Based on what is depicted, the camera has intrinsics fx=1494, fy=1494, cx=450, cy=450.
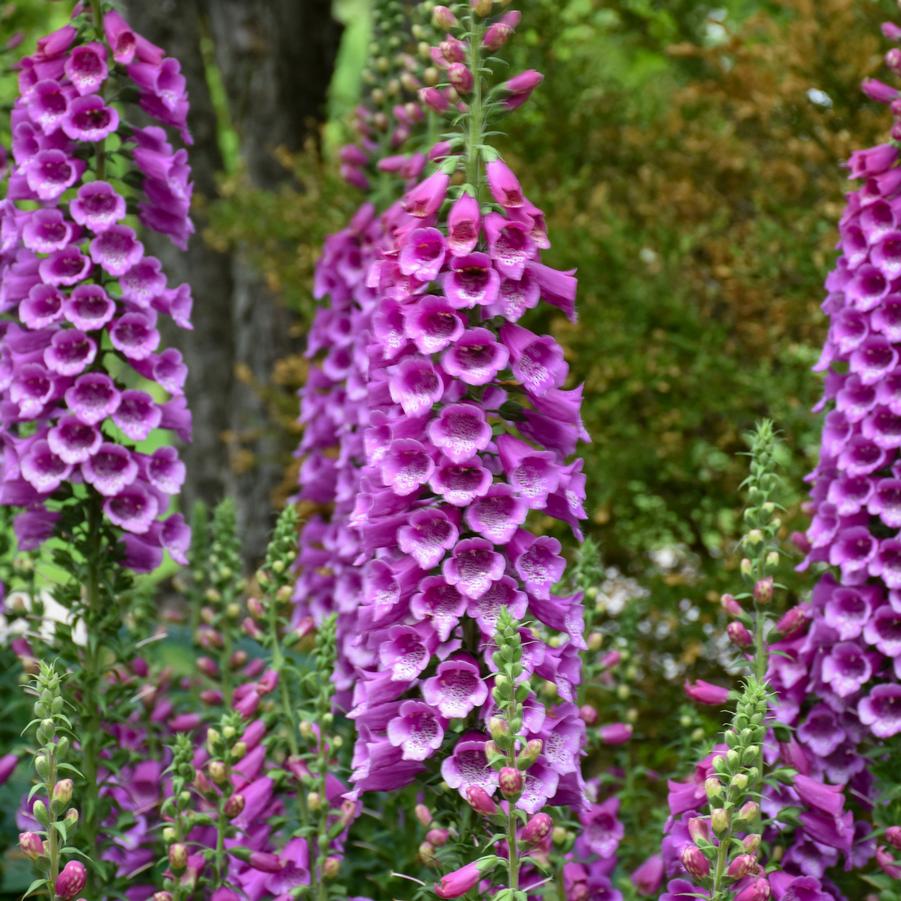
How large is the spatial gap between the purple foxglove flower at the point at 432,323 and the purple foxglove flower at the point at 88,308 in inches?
40.1

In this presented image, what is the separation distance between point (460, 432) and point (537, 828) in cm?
80

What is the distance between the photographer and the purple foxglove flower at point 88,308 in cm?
377

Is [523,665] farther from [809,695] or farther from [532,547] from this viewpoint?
[809,695]

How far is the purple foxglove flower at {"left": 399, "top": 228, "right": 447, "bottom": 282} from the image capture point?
3.15 meters

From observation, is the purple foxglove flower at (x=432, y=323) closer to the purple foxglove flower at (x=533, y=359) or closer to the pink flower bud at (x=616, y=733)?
the purple foxglove flower at (x=533, y=359)

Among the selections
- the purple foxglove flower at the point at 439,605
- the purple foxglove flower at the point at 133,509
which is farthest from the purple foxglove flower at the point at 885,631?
the purple foxglove flower at the point at 133,509

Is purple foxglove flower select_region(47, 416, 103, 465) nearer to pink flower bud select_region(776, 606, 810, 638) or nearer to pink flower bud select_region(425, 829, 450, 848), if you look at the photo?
pink flower bud select_region(425, 829, 450, 848)

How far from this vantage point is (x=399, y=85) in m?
5.48

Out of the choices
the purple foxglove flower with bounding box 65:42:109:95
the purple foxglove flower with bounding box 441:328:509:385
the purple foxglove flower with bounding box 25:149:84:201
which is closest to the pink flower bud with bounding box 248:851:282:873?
the purple foxglove flower with bounding box 441:328:509:385

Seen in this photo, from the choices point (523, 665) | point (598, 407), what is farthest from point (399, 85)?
point (523, 665)

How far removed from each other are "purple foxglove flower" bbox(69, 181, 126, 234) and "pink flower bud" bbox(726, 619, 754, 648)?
184 cm

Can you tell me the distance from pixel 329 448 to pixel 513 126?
3.35 m

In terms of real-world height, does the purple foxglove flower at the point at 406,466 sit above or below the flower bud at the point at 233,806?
above

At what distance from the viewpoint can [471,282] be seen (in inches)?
124
